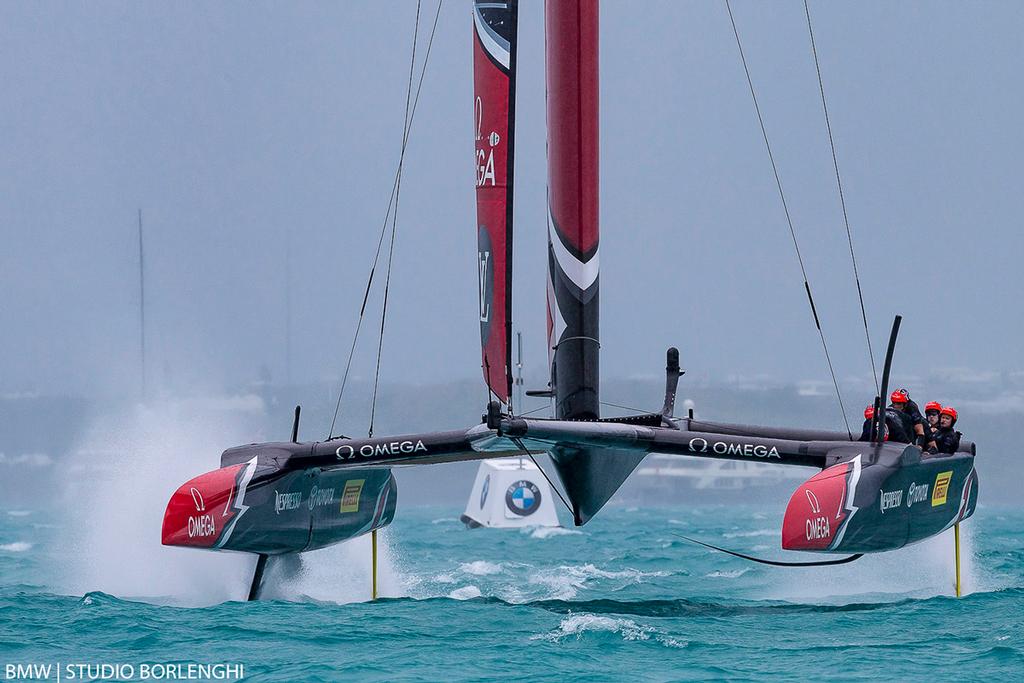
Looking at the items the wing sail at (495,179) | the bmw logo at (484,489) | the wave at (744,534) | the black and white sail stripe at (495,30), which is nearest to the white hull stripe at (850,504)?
the wing sail at (495,179)

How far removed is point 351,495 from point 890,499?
3474 millimetres

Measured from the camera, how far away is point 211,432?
12.0 metres

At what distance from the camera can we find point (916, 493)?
7891 mm

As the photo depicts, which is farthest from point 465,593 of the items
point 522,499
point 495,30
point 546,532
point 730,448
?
point 522,499

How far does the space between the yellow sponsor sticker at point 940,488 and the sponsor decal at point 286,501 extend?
3.67 m

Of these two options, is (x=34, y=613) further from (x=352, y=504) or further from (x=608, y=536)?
(x=608, y=536)

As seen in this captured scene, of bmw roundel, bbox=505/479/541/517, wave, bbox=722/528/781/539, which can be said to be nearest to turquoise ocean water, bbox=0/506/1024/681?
bmw roundel, bbox=505/479/541/517

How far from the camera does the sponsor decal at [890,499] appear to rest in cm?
727

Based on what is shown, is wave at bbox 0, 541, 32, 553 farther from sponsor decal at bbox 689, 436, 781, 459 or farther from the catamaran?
sponsor decal at bbox 689, 436, 781, 459

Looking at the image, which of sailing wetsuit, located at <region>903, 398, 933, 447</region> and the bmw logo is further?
the bmw logo

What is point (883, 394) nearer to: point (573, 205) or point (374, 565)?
point (573, 205)

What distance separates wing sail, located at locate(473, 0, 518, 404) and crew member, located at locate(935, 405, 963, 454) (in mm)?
2973

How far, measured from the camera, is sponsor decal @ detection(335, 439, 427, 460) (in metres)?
7.62

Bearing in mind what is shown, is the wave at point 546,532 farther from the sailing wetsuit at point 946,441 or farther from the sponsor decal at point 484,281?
the sponsor decal at point 484,281
